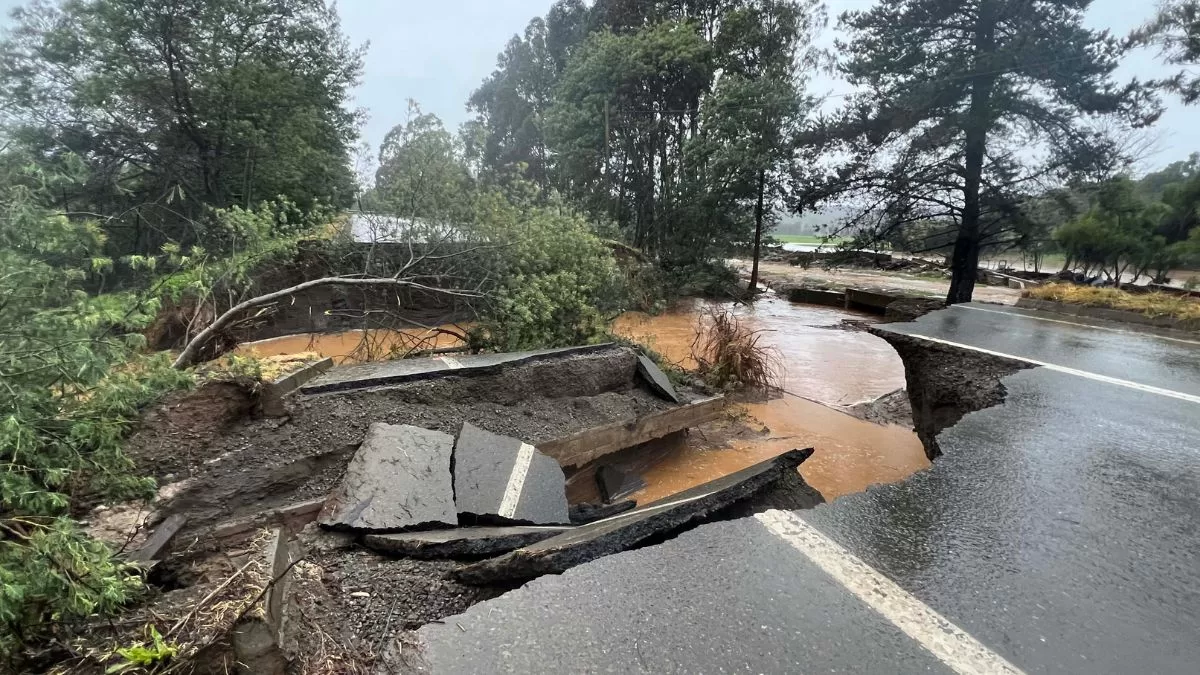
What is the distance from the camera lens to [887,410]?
828cm

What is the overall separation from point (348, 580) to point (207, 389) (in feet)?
7.68

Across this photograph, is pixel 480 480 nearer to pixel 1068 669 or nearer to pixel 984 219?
pixel 1068 669

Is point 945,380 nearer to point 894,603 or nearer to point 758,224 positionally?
point 894,603

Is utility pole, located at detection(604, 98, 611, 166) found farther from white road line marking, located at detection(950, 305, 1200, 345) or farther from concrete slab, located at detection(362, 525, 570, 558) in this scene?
concrete slab, located at detection(362, 525, 570, 558)

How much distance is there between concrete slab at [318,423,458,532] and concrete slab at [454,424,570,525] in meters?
0.10

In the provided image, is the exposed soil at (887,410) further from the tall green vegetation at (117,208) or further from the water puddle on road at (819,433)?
the tall green vegetation at (117,208)

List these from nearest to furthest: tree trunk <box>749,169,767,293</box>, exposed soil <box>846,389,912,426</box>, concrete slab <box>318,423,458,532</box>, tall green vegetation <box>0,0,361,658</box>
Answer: tall green vegetation <box>0,0,361,658</box>
concrete slab <box>318,423,458,532</box>
exposed soil <box>846,389,912,426</box>
tree trunk <box>749,169,767,293</box>

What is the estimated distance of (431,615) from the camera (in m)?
1.92

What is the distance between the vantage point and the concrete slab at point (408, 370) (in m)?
4.41

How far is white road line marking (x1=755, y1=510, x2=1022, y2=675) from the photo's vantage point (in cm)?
130

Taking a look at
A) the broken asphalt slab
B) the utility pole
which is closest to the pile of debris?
the broken asphalt slab

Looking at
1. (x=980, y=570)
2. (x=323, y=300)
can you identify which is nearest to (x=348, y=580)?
(x=980, y=570)

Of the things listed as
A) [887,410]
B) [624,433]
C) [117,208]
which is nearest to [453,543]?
[624,433]

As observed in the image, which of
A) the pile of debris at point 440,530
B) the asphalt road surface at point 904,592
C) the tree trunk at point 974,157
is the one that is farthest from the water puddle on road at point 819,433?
the tree trunk at point 974,157
